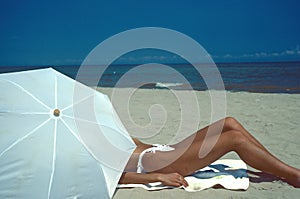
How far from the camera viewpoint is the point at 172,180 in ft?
10.1

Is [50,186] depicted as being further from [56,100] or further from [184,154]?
[184,154]

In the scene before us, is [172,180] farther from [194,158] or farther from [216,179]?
[216,179]

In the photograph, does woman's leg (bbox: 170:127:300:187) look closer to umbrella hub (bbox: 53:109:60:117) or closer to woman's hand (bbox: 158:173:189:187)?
woman's hand (bbox: 158:173:189:187)

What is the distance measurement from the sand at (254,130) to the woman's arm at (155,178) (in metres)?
0.07

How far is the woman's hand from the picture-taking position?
3062 millimetres

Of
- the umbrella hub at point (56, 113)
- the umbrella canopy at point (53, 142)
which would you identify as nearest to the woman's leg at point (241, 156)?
the umbrella canopy at point (53, 142)

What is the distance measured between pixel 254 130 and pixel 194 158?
3.01m

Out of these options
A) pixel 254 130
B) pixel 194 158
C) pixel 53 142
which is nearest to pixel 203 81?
pixel 254 130

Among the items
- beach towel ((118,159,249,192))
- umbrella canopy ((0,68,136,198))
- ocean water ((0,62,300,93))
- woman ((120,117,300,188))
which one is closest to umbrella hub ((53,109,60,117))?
umbrella canopy ((0,68,136,198))

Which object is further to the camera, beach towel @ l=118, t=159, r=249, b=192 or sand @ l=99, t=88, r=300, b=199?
beach towel @ l=118, t=159, r=249, b=192

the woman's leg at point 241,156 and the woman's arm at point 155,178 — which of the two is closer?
the woman's leg at point 241,156

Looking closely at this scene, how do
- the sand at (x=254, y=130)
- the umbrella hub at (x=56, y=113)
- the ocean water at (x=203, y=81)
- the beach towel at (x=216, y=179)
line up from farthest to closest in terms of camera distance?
the ocean water at (x=203, y=81) → the beach towel at (x=216, y=179) → the sand at (x=254, y=130) → the umbrella hub at (x=56, y=113)

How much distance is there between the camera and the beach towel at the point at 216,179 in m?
3.12

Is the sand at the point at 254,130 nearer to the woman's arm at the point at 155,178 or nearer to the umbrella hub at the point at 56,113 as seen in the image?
the woman's arm at the point at 155,178
